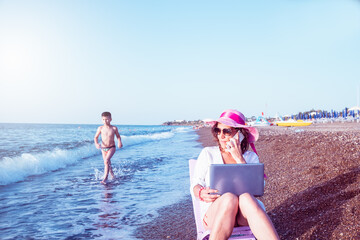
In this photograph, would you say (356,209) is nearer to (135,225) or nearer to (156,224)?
(156,224)

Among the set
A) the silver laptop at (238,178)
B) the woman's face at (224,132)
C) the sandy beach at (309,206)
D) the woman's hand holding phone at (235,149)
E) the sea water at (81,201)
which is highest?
the woman's face at (224,132)

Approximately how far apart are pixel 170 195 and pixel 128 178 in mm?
2353

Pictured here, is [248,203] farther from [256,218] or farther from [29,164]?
[29,164]

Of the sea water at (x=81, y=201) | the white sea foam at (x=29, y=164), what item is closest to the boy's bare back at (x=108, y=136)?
the sea water at (x=81, y=201)

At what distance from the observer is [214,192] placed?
2.19 metres

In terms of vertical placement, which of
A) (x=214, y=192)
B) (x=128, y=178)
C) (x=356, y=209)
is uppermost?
(x=214, y=192)

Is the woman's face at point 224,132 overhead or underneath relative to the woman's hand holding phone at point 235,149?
overhead

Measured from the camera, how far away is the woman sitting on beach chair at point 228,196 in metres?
2.04

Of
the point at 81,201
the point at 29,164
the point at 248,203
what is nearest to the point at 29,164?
the point at 29,164

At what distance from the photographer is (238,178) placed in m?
2.18

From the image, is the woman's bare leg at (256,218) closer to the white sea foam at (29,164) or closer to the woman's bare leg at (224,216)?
the woman's bare leg at (224,216)

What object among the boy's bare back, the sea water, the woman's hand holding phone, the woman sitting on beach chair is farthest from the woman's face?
the boy's bare back

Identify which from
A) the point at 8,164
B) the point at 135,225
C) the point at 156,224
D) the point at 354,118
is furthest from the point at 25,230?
the point at 354,118

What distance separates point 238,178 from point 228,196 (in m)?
0.17
